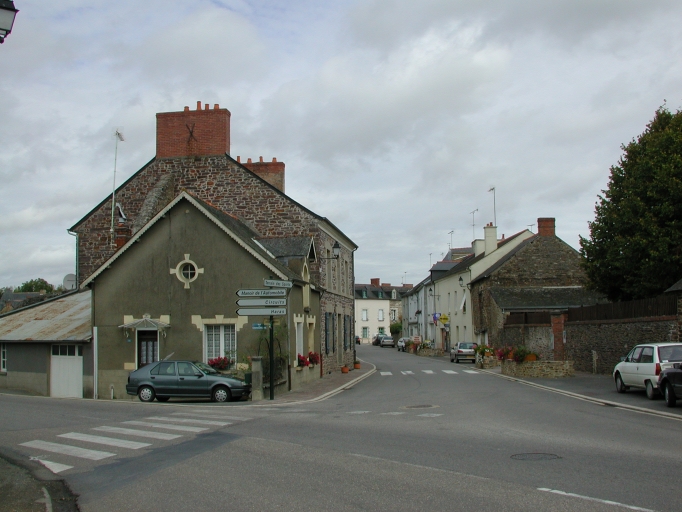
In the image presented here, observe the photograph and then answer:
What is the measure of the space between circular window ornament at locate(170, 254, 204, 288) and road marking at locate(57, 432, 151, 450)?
36.3 ft

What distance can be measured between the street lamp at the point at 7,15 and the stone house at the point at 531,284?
3676 cm

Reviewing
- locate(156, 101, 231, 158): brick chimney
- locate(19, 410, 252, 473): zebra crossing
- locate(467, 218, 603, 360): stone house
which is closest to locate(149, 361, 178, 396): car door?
locate(19, 410, 252, 473): zebra crossing

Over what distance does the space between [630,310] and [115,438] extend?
19.4 metres

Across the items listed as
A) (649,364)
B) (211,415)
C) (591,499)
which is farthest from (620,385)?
(591,499)

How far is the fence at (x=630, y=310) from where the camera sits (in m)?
22.0

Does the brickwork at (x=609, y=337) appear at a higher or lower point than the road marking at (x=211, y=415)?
higher

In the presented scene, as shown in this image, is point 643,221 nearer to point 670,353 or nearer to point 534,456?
point 670,353

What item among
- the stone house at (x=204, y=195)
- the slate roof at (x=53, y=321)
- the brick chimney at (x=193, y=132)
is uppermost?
the brick chimney at (x=193, y=132)

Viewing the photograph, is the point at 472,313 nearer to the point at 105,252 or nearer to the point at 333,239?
the point at 333,239

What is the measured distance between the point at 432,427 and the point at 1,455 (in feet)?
23.7

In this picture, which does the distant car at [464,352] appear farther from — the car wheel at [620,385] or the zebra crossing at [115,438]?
the zebra crossing at [115,438]

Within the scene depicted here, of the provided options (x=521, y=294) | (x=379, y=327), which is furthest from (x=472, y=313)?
(x=379, y=327)

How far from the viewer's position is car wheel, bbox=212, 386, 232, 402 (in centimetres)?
Answer: 1978

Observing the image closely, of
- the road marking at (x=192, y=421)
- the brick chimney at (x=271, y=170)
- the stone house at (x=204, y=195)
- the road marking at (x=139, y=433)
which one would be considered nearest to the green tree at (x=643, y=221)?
the stone house at (x=204, y=195)
